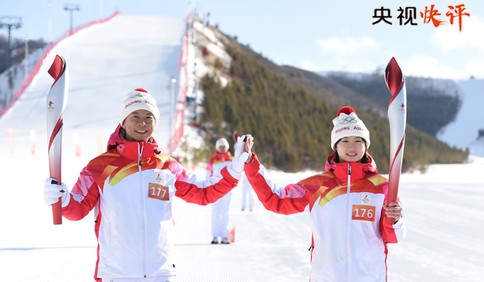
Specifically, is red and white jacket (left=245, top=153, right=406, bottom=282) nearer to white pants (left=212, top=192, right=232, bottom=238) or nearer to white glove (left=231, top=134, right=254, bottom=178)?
white glove (left=231, top=134, right=254, bottom=178)

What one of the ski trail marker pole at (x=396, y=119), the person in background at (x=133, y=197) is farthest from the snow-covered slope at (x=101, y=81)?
the ski trail marker pole at (x=396, y=119)

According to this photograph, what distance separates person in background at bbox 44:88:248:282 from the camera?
2.75 metres

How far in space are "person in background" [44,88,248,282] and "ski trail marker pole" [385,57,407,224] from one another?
653 mm

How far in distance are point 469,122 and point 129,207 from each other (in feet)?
265

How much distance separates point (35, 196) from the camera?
31.4ft

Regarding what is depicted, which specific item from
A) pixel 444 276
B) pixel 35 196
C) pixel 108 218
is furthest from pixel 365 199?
pixel 35 196

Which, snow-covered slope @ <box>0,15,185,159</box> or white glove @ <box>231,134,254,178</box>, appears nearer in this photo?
white glove @ <box>231,134,254,178</box>

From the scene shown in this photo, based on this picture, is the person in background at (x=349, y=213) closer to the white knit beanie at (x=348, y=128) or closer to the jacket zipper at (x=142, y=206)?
the white knit beanie at (x=348, y=128)

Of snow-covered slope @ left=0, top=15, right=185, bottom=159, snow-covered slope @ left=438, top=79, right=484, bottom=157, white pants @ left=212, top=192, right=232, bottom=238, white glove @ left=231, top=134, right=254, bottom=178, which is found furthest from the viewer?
snow-covered slope @ left=438, top=79, right=484, bottom=157

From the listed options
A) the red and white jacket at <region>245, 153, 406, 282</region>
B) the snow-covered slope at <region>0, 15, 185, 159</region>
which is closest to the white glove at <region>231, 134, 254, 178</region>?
the red and white jacket at <region>245, 153, 406, 282</region>

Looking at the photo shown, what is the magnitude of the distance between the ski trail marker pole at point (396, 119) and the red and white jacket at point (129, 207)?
0.71 meters

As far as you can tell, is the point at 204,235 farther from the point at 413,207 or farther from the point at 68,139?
the point at 68,139

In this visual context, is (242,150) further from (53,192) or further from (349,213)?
(53,192)

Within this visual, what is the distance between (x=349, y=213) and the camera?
2822 millimetres
